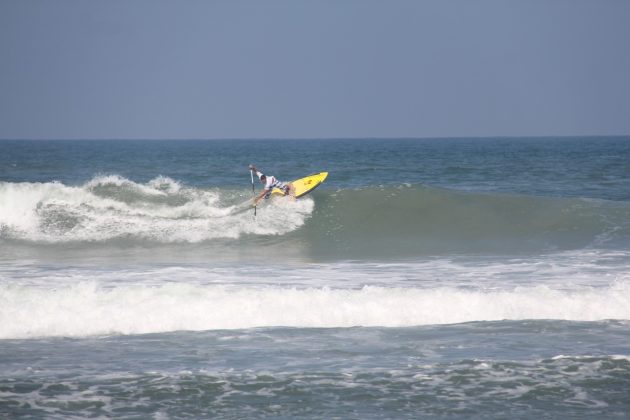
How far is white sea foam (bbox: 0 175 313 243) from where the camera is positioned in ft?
68.4

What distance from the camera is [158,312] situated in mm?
11391

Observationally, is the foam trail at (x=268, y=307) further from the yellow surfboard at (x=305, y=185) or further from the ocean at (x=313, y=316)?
the yellow surfboard at (x=305, y=185)

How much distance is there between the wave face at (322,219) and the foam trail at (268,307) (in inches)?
221

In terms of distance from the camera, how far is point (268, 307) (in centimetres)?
1170

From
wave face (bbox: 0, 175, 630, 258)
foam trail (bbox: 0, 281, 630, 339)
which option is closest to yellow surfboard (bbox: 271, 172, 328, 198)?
wave face (bbox: 0, 175, 630, 258)

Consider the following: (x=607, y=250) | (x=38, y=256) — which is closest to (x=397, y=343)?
(x=607, y=250)

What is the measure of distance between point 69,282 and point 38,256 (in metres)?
4.32

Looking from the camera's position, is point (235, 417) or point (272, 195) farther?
point (272, 195)

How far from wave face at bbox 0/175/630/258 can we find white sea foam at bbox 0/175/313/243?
3cm

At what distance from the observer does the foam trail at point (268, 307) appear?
1114 centimetres

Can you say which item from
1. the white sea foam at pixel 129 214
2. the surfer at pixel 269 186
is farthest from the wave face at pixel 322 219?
the surfer at pixel 269 186

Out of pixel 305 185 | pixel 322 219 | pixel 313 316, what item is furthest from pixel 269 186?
pixel 313 316

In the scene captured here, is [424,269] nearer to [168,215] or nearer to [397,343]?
[397,343]

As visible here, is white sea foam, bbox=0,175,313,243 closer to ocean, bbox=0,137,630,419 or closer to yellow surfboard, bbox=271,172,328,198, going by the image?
ocean, bbox=0,137,630,419
